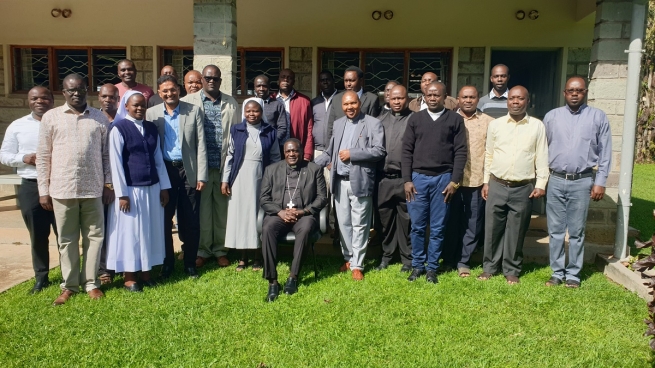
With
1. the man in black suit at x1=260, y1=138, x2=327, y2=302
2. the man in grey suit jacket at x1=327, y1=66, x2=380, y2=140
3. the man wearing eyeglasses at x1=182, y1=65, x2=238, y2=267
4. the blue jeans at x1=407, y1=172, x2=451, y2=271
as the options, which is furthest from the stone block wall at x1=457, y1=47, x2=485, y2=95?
the man wearing eyeglasses at x1=182, y1=65, x2=238, y2=267

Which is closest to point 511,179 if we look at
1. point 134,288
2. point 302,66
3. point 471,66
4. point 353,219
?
point 353,219

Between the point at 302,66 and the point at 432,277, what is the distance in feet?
16.4

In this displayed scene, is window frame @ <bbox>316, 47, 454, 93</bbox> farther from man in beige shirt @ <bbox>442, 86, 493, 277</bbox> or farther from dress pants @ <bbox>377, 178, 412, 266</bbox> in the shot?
dress pants @ <bbox>377, 178, 412, 266</bbox>

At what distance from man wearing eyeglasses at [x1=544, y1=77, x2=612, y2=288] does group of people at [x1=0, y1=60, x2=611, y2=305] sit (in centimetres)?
1

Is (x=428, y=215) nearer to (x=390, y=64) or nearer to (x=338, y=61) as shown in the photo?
(x=390, y=64)

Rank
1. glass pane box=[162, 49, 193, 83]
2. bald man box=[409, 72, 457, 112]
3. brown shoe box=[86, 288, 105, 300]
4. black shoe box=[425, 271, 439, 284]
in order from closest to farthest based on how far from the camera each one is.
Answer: brown shoe box=[86, 288, 105, 300] → black shoe box=[425, 271, 439, 284] → bald man box=[409, 72, 457, 112] → glass pane box=[162, 49, 193, 83]

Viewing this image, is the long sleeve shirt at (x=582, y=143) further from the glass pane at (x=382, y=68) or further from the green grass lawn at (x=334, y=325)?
the glass pane at (x=382, y=68)

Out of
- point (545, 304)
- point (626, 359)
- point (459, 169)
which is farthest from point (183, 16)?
point (626, 359)

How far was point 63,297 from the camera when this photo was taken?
15.4 ft

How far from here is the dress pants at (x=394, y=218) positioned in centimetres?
549

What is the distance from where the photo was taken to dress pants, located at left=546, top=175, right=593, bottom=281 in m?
5.14

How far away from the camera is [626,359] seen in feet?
12.2

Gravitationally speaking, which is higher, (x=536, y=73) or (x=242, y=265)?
(x=536, y=73)

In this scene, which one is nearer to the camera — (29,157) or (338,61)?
(29,157)
